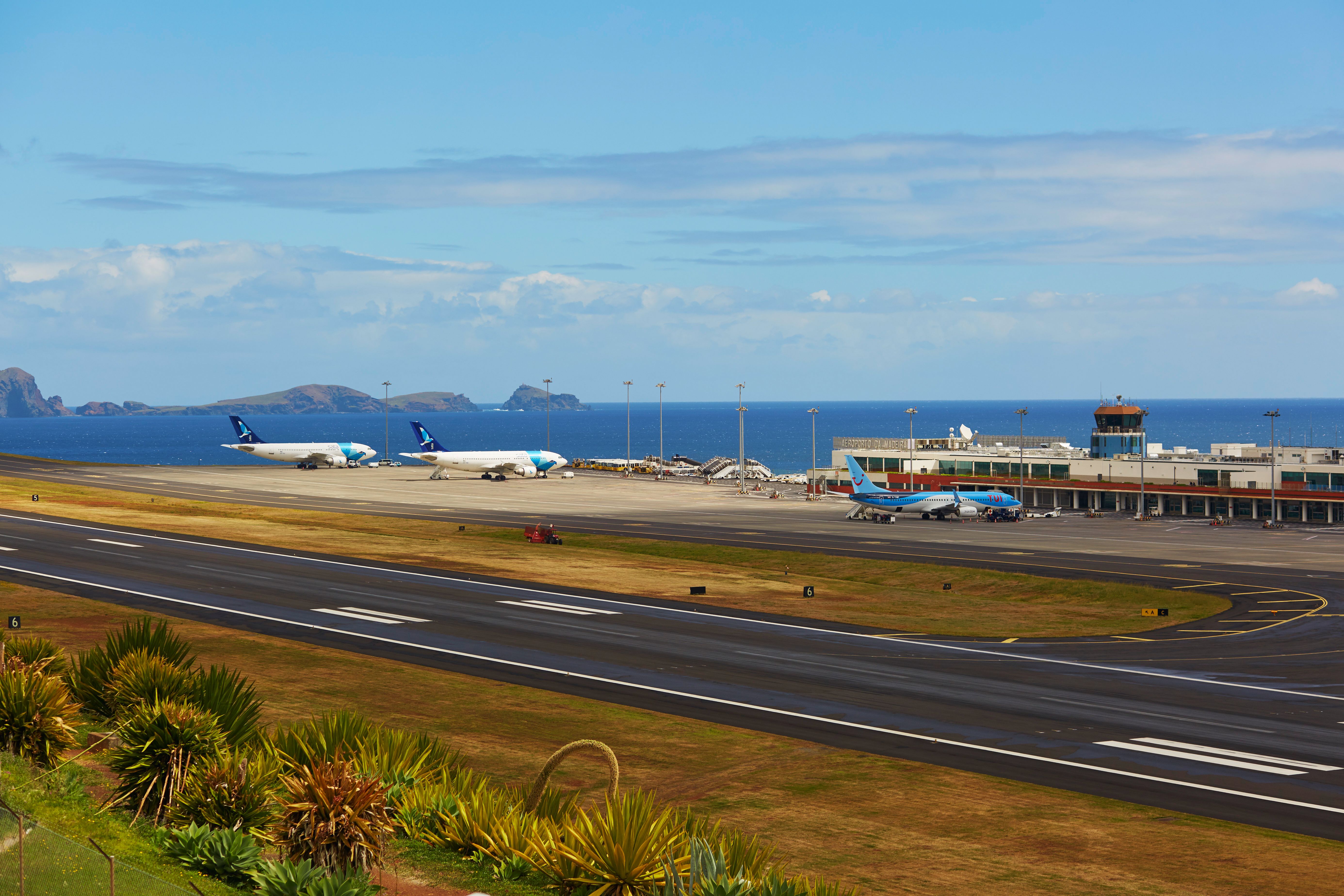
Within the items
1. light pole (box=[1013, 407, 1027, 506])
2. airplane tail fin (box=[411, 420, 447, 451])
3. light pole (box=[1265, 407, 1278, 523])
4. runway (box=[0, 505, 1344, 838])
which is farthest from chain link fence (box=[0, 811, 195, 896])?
airplane tail fin (box=[411, 420, 447, 451])

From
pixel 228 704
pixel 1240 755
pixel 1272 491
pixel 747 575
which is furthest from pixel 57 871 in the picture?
pixel 1272 491

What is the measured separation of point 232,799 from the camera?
60.4 ft

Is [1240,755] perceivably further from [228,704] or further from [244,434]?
[244,434]

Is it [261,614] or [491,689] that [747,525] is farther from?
[491,689]

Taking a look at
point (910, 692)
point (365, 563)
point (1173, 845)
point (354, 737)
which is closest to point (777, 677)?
point (910, 692)

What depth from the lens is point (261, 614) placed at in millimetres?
51219

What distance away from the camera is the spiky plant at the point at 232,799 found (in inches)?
719

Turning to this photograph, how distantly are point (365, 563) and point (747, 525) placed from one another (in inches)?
1594

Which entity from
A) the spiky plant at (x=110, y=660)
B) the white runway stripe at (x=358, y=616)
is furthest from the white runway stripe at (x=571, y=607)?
the spiky plant at (x=110, y=660)

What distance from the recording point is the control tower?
13175 centimetres

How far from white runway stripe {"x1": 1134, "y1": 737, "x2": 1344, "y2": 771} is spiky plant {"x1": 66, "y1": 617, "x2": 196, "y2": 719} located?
25.6 m

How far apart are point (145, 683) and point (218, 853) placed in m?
8.34

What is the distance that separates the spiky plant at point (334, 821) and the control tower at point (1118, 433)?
126557 millimetres

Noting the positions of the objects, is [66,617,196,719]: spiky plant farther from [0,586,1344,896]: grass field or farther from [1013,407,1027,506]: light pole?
[1013,407,1027,506]: light pole
